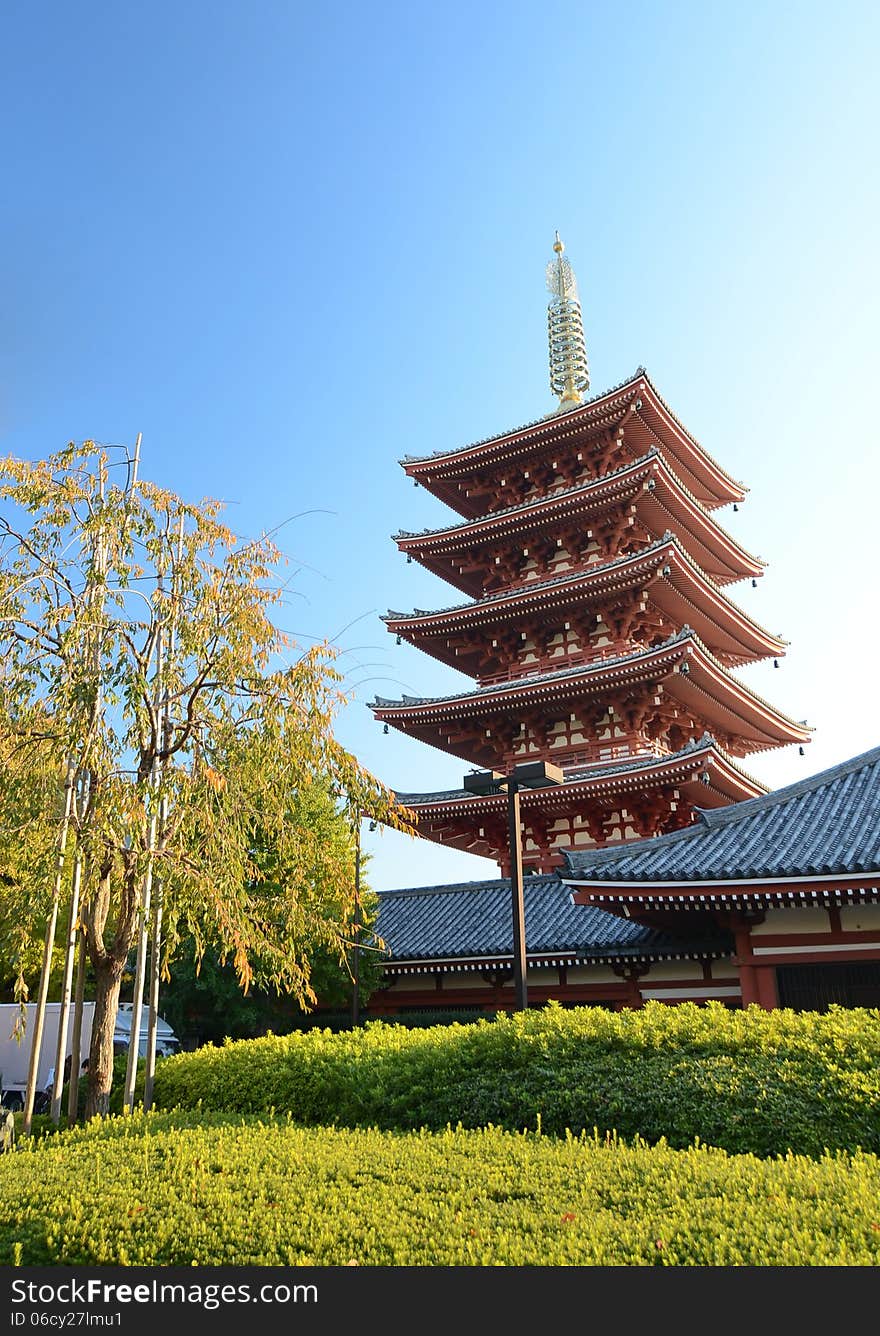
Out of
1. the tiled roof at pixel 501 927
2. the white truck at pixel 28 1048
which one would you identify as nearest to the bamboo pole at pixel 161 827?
the tiled roof at pixel 501 927

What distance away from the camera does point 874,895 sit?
1130cm

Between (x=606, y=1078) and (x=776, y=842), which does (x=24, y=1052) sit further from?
(x=606, y=1078)

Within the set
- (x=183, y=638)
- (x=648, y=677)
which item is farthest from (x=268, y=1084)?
(x=648, y=677)

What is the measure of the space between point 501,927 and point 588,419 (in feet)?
46.8

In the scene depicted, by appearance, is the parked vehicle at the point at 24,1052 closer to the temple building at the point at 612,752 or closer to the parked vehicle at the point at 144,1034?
the parked vehicle at the point at 144,1034

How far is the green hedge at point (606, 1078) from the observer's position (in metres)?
6.52

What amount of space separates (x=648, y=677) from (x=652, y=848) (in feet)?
27.2

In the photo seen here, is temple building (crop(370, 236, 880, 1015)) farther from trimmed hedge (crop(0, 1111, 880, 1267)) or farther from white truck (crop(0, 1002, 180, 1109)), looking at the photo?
white truck (crop(0, 1002, 180, 1109))

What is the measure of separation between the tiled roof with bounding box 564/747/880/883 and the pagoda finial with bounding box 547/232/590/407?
17062 millimetres

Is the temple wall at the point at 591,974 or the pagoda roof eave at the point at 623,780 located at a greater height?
the pagoda roof eave at the point at 623,780

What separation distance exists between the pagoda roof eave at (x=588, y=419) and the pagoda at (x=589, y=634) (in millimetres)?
53

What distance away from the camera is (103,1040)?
30.6 ft

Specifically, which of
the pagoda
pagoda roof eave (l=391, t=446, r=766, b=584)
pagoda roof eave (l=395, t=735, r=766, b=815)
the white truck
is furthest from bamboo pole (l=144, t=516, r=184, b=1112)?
pagoda roof eave (l=391, t=446, r=766, b=584)

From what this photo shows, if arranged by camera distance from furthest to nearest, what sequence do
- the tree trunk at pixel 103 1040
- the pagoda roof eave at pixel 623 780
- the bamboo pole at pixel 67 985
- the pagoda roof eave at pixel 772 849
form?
the pagoda roof eave at pixel 623 780
the pagoda roof eave at pixel 772 849
the tree trunk at pixel 103 1040
the bamboo pole at pixel 67 985
